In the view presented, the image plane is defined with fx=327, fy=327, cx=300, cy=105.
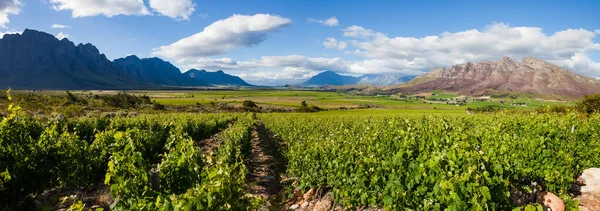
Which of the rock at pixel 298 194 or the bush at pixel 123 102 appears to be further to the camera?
the bush at pixel 123 102

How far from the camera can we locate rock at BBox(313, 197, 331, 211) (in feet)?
34.5

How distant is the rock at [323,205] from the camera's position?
34.5 feet

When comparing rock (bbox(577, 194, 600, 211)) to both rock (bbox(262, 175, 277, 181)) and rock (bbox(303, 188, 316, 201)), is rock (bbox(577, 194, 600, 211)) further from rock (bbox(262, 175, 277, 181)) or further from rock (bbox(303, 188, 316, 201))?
rock (bbox(262, 175, 277, 181))

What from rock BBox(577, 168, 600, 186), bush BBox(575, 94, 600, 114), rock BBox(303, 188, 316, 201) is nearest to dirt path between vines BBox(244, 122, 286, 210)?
rock BBox(303, 188, 316, 201)

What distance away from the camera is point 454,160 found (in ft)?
22.8

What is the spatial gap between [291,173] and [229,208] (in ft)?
35.6

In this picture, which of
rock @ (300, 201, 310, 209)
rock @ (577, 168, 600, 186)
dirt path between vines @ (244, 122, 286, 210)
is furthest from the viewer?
dirt path between vines @ (244, 122, 286, 210)

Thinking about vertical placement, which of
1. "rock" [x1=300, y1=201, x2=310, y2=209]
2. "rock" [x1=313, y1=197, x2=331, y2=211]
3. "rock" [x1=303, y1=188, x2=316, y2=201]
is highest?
"rock" [x1=313, y1=197, x2=331, y2=211]

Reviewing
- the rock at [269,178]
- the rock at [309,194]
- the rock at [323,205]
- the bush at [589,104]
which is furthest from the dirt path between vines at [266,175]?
the bush at [589,104]

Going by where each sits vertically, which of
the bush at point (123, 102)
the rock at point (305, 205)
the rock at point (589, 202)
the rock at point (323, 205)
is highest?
the rock at point (589, 202)

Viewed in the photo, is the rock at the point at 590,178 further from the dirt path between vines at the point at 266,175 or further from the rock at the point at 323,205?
the dirt path between vines at the point at 266,175

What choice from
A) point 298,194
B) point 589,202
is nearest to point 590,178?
point 589,202

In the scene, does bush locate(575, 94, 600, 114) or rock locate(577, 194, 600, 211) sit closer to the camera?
rock locate(577, 194, 600, 211)

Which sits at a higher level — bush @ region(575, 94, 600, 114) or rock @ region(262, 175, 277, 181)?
bush @ region(575, 94, 600, 114)
